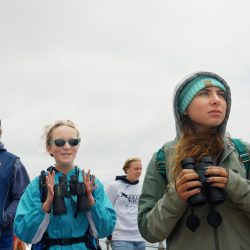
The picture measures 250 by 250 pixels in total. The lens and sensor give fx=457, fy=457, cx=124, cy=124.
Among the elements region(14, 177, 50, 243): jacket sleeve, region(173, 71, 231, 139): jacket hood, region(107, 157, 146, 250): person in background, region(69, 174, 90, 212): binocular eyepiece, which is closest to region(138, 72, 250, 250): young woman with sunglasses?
region(173, 71, 231, 139): jacket hood

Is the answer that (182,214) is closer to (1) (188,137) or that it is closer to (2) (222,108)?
(1) (188,137)

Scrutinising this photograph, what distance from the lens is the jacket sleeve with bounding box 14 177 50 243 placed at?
4.00 m

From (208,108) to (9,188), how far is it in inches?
137

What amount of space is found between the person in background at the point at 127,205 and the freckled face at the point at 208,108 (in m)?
5.83

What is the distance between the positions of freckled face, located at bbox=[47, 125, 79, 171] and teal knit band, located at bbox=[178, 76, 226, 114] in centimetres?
152

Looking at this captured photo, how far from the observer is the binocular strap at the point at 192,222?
261 centimetres

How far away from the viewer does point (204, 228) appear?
2.69m

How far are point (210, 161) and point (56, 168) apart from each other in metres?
2.16

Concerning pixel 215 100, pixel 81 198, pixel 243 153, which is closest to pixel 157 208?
pixel 243 153

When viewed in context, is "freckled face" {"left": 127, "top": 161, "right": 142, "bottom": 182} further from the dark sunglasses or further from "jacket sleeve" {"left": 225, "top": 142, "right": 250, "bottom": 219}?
"jacket sleeve" {"left": 225, "top": 142, "right": 250, "bottom": 219}

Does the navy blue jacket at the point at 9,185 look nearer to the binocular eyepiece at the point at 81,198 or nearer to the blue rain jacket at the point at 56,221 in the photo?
the blue rain jacket at the point at 56,221

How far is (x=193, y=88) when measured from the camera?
9.70ft

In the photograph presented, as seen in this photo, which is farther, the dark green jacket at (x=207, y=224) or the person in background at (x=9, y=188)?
the person in background at (x=9, y=188)

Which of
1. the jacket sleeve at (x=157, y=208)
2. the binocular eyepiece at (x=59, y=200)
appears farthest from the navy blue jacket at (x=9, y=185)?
the jacket sleeve at (x=157, y=208)
